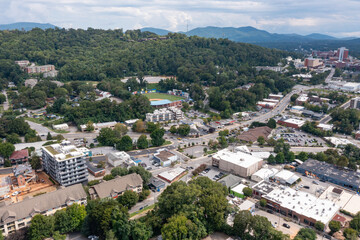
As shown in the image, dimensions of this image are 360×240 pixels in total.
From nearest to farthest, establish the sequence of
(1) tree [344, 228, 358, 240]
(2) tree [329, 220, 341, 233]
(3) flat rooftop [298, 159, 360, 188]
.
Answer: (1) tree [344, 228, 358, 240]
(2) tree [329, 220, 341, 233]
(3) flat rooftop [298, 159, 360, 188]

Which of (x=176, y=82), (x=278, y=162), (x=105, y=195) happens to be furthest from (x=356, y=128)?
(x=105, y=195)

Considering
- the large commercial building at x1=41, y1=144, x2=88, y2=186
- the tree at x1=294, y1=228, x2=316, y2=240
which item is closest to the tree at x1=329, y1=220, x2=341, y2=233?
the tree at x1=294, y1=228, x2=316, y2=240

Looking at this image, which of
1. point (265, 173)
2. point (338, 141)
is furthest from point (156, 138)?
point (338, 141)

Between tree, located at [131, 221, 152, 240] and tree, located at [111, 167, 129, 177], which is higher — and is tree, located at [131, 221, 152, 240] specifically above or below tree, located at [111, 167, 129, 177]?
below

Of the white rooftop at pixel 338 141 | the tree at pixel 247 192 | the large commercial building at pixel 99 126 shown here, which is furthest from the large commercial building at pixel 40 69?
the white rooftop at pixel 338 141

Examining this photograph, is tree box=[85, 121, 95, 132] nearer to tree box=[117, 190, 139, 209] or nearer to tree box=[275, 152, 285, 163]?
tree box=[117, 190, 139, 209]

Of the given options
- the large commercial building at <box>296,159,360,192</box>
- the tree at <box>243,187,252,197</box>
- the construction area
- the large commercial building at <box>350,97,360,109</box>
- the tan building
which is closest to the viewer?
the tan building
